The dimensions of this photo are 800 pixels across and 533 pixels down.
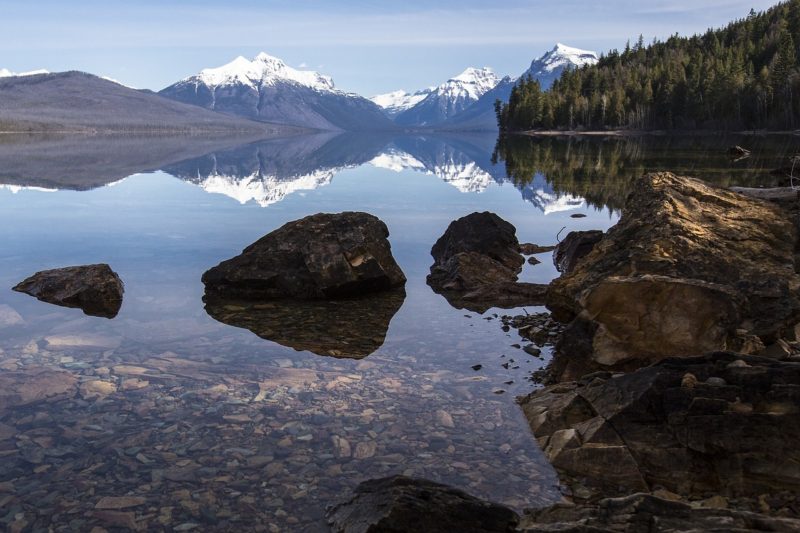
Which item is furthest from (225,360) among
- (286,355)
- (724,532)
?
(724,532)

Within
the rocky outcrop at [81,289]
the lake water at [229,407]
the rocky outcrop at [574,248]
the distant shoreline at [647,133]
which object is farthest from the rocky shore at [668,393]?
the distant shoreline at [647,133]

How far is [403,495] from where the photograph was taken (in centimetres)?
732

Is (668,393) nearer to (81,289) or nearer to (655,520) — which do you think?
(655,520)

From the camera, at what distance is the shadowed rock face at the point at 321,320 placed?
48.0ft

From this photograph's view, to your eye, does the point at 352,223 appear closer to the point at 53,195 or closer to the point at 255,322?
the point at 255,322

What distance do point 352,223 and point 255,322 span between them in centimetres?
527

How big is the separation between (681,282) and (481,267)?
10.3 meters

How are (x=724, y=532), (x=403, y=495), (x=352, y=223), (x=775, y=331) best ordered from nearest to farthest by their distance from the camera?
(x=724, y=532) → (x=403, y=495) → (x=775, y=331) → (x=352, y=223)

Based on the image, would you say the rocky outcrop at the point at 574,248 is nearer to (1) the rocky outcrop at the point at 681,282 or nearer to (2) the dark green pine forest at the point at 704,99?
(1) the rocky outcrop at the point at 681,282

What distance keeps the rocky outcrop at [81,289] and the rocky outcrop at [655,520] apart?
13716mm

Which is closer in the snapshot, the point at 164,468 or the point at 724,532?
the point at 724,532

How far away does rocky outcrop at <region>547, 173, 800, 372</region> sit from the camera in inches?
451

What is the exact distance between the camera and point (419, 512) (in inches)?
278

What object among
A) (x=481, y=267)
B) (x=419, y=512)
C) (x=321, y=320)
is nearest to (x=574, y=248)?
(x=481, y=267)
